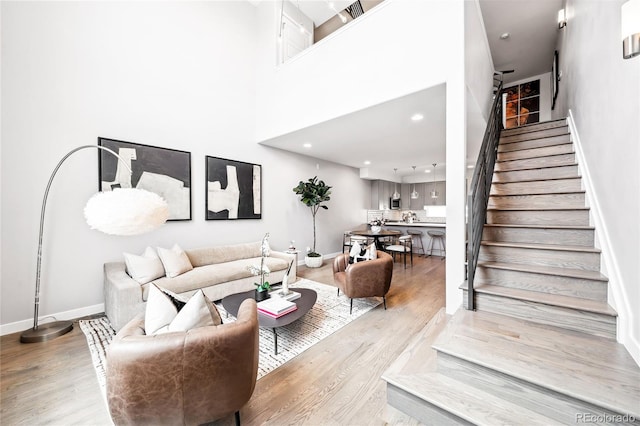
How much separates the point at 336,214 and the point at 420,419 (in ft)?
18.6

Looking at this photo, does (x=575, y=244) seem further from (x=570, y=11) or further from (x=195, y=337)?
(x=570, y=11)

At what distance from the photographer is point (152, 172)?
3584 mm

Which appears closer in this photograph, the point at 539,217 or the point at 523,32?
the point at 539,217

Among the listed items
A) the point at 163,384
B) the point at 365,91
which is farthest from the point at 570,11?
the point at 163,384

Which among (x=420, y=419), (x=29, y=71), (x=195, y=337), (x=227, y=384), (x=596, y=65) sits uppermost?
(x=29, y=71)

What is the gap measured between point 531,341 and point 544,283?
68cm

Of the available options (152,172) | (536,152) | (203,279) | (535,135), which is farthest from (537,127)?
(152,172)

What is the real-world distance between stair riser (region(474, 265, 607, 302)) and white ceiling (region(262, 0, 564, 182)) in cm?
216

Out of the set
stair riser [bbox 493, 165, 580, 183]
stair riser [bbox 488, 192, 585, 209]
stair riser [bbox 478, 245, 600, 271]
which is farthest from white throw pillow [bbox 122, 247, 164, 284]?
stair riser [bbox 493, 165, 580, 183]

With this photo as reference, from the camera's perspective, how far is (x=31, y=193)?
2727 millimetres

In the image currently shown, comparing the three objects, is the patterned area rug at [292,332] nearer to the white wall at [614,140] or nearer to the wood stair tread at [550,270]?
the wood stair tread at [550,270]

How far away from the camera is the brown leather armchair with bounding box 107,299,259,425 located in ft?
3.76

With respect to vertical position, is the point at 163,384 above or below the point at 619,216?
below

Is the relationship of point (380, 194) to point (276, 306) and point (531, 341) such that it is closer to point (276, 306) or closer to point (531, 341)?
point (276, 306)
